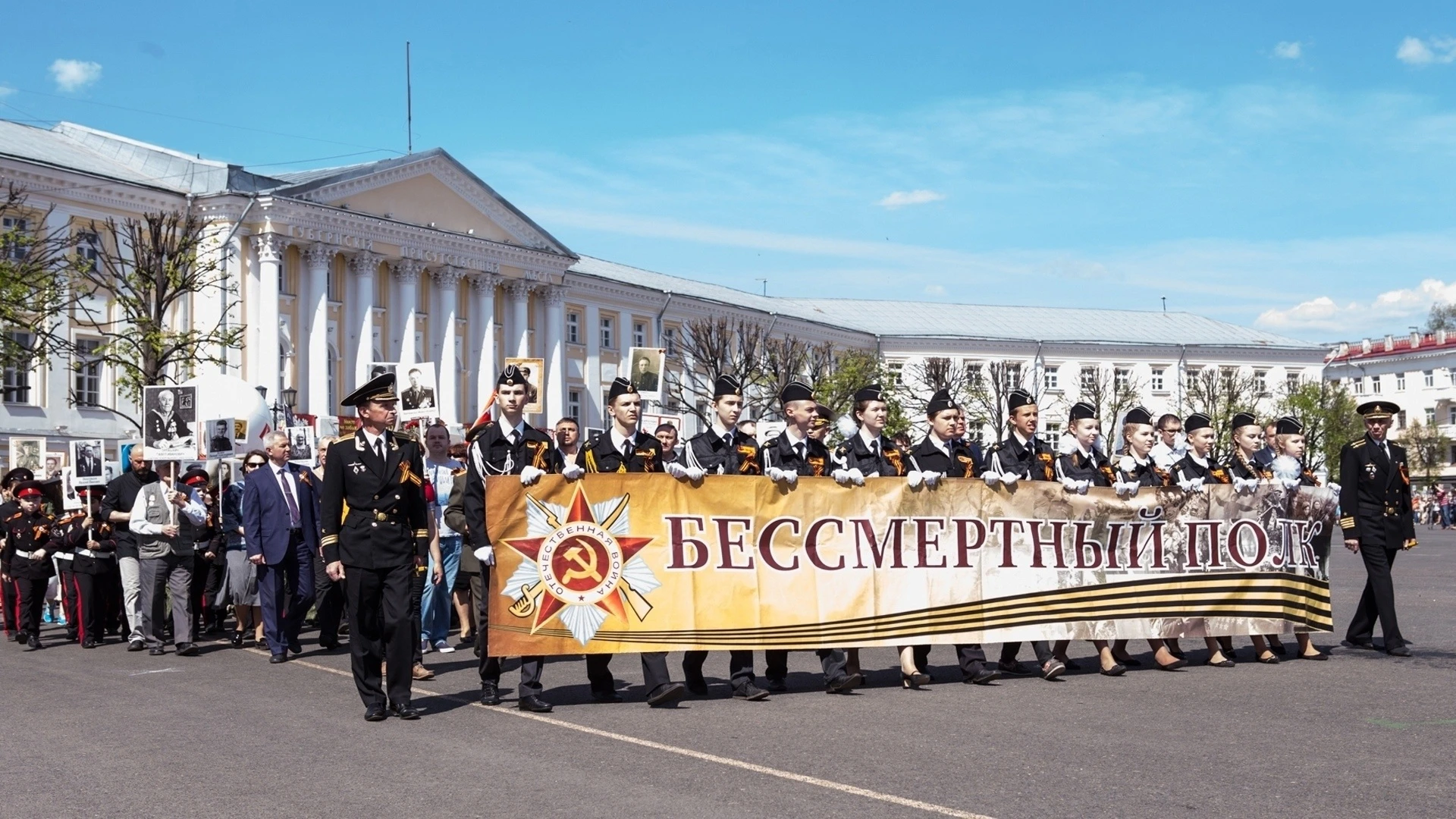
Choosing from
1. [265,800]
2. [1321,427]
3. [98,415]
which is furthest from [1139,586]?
[1321,427]

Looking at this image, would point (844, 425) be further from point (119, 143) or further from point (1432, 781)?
point (119, 143)

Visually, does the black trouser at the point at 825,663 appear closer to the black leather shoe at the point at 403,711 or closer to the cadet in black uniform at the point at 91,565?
the black leather shoe at the point at 403,711

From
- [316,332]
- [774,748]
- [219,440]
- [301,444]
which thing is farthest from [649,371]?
[316,332]

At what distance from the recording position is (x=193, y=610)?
16.6 metres

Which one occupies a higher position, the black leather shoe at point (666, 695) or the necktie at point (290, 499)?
the necktie at point (290, 499)

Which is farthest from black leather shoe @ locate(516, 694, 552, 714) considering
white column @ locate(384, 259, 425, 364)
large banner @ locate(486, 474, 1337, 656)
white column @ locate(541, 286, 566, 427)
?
white column @ locate(541, 286, 566, 427)

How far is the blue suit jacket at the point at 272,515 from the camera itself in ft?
51.7

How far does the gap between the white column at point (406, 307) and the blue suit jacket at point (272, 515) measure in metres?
49.9

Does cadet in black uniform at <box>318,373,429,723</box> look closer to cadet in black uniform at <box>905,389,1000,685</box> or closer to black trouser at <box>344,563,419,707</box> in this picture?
black trouser at <box>344,563,419,707</box>

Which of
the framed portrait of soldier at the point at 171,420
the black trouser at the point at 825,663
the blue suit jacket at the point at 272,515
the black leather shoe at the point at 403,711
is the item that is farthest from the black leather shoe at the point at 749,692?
the framed portrait of soldier at the point at 171,420

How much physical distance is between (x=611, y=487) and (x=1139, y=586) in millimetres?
4579

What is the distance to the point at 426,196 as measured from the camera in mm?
66938

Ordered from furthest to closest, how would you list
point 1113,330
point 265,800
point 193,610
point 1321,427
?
point 1113,330 < point 1321,427 < point 193,610 < point 265,800

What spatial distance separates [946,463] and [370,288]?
53.6m
